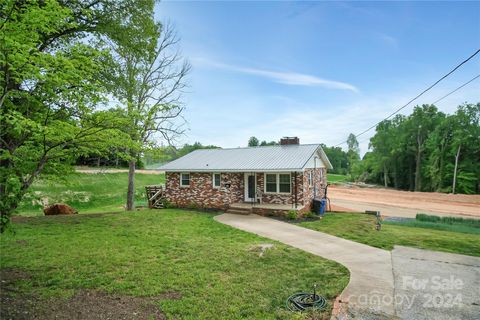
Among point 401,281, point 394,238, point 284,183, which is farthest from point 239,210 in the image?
point 401,281

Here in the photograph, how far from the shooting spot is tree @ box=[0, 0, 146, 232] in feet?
13.1

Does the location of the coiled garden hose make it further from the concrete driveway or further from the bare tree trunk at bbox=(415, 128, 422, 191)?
the bare tree trunk at bbox=(415, 128, 422, 191)

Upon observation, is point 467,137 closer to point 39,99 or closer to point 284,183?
point 284,183

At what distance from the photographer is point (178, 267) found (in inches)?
258

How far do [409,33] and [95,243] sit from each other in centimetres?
1640

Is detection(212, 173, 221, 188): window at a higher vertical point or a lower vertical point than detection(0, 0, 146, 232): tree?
Answer: lower

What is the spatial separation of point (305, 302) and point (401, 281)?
258 centimetres

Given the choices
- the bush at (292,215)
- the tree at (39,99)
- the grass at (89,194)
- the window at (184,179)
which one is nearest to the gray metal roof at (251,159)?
the window at (184,179)

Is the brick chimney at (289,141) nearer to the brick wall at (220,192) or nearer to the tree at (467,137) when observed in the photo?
the brick wall at (220,192)

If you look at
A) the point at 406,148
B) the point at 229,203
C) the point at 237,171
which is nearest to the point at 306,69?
the point at 237,171

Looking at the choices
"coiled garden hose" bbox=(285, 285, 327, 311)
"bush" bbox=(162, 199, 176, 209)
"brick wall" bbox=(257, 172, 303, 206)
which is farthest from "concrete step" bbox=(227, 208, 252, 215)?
"coiled garden hose" bbox=(285, 285, 327, 311)

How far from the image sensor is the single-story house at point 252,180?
14430 mm

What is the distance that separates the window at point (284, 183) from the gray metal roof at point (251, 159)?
0.77 meters

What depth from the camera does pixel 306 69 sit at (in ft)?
61.5
